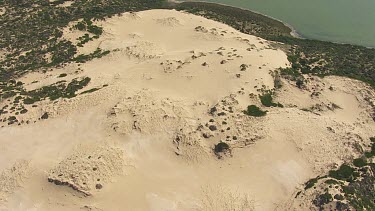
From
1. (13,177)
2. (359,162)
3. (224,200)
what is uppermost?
(359,162)

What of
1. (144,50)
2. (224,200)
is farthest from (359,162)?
(144,50)

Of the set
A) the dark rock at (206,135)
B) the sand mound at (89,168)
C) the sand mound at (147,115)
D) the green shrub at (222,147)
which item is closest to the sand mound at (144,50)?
the sand mound at (147,115)

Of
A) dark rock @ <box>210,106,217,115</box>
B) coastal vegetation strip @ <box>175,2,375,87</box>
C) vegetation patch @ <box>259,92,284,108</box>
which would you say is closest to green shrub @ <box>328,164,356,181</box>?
vegetation patch @ <box>259,92,284,108</box>

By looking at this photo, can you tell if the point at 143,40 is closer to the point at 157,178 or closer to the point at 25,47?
the point at 25,47

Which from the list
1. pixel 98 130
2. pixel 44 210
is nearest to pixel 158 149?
pixel 98 130

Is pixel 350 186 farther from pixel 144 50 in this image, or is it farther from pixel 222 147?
pixel 144 50

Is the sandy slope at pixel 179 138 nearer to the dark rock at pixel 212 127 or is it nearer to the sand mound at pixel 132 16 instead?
the dark rock at pixel 212 127
